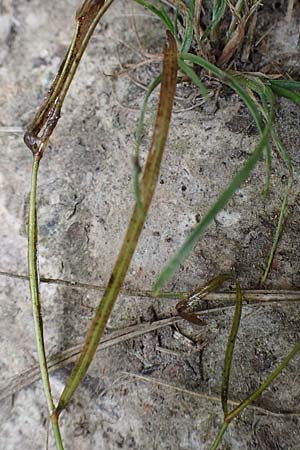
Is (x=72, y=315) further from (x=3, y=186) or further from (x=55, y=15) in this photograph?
(x=55, y=15)

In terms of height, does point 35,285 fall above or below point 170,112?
below

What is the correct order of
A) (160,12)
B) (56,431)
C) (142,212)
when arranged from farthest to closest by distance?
(160,12), (56,431), (142,212)

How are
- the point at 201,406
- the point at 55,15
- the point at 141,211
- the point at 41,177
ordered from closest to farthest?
the point at 141,211 → the point at 201,406 → the point at 41,177 → the point at 55,15

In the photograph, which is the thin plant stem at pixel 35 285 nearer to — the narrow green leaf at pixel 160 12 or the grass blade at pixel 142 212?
the grass blade at pixel 142 212

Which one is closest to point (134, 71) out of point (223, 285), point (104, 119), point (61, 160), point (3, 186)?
point (104, 119)

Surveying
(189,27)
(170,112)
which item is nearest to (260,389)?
(170,112)

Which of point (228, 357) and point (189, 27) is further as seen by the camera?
point (189, 27)

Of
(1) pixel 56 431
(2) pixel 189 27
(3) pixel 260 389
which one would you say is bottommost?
(1) pixel 56 431

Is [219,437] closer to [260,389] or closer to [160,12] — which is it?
[260,389]
